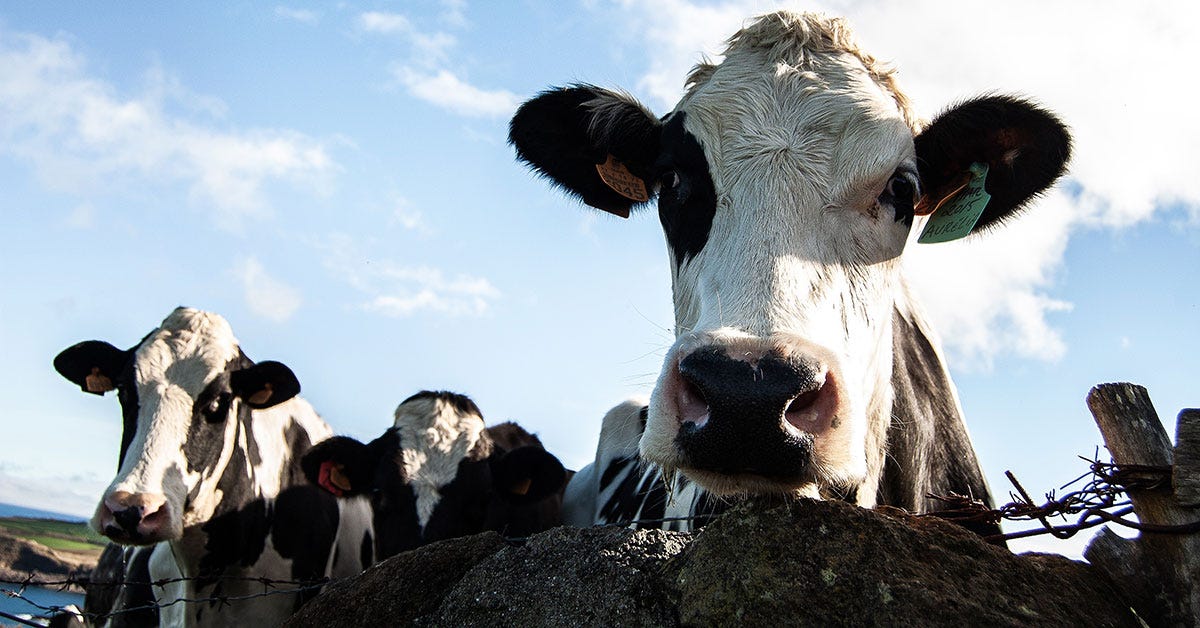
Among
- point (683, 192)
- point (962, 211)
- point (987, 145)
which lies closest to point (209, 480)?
point (683, 192)

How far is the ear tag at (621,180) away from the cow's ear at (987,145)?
1314 millimetres

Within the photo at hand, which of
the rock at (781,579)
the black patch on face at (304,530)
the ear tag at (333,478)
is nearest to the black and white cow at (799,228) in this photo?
the rock at (781,579)

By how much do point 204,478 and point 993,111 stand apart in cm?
500

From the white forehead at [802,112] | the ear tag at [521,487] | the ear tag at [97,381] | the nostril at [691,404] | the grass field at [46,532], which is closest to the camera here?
the nostril at [691,404]

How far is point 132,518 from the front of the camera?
5.32 meters

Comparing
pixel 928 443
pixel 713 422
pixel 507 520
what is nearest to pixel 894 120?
pixel 928 443

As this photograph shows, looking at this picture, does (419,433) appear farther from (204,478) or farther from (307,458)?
(204,478)

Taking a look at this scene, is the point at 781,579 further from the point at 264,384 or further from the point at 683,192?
the point at 264,384

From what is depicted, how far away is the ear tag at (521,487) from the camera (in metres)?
6.27

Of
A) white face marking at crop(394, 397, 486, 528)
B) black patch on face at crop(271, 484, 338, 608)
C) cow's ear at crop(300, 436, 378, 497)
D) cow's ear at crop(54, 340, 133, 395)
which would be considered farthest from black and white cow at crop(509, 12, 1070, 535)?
cow's ear at crop(54, 340, 133, 395)

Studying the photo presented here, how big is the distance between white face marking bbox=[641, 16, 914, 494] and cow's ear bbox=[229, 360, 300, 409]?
3788 mm

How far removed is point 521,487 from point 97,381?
3082 mm

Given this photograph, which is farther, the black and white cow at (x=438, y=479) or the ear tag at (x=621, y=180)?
the black and white cow at (x=438, y=479)

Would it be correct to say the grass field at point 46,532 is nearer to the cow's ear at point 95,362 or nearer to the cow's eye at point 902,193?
the cow's ear at point 95,362
